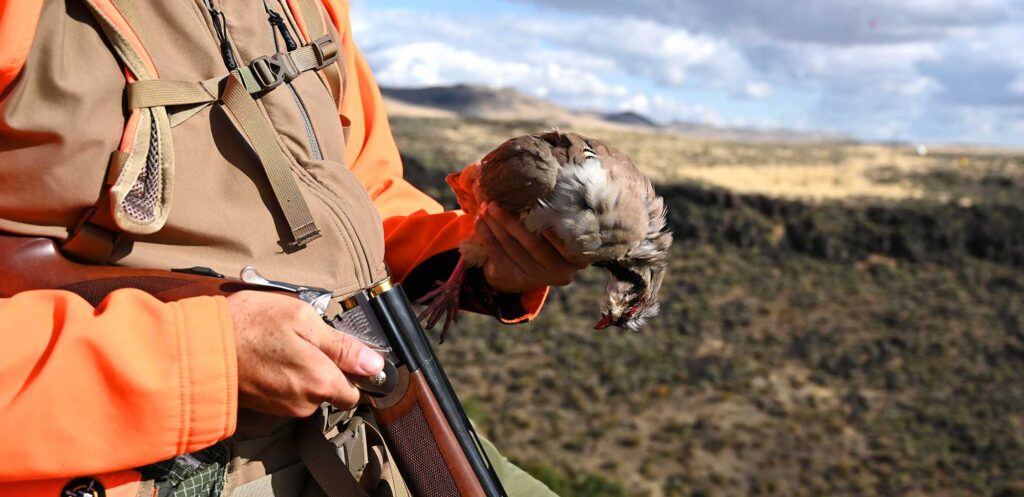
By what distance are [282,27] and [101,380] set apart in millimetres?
1114

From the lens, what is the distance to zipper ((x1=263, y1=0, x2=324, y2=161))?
231 cm

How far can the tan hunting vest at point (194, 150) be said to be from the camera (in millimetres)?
1817

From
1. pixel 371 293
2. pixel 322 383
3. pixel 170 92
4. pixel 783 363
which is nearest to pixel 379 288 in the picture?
pixel 371 293

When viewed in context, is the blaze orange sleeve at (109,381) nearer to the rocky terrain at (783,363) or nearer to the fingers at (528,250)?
the fingers at (528,250)

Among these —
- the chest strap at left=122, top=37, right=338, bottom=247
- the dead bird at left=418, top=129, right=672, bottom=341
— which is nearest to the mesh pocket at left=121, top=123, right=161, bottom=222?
the chest strap at left=122, top=37, right=338, bottom=247

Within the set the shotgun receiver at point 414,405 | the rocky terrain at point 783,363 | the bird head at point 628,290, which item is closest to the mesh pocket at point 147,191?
the shotgun receiver at point 414,405

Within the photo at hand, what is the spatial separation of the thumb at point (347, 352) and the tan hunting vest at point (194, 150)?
33 cm

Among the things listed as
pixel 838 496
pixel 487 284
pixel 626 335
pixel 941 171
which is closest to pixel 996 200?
pixel 941 171

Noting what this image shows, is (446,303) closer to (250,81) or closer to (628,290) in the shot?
(628,290)

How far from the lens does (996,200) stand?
113ft

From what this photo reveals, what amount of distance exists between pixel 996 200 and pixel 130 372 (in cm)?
3840

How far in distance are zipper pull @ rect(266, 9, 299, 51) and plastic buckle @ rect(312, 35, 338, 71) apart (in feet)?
0.19

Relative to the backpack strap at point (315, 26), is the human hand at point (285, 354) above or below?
below

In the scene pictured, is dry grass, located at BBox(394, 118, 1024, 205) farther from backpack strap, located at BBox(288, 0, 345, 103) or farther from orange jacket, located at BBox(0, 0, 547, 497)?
orange jacket, located at BBox(0, 0, 547, 497)
